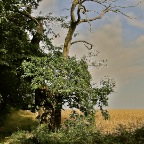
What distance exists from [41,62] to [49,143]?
6722 millimetres

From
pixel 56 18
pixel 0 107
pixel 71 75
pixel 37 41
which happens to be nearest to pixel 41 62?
pixel 71 75

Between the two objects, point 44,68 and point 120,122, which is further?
point 120,122

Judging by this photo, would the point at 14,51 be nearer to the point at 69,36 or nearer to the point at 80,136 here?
the point at 69,36

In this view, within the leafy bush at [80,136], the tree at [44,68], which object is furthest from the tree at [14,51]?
the leafy bush at [80,136]

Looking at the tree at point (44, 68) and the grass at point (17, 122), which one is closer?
the tree at point (44, 68)

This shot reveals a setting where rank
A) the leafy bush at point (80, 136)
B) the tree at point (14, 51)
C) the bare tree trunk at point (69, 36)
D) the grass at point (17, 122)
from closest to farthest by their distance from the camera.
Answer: the leafy bush at point (80, 136)
the tree at point (14, 51)
the bare tree trunk at point (69, 36)
the grass at point (17, 122)

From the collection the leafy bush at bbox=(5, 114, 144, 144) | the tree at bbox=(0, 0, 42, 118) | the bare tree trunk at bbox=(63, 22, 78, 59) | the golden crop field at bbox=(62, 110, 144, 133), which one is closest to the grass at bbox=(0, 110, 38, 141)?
the tree at bbox=(0, 0, 42, 118)

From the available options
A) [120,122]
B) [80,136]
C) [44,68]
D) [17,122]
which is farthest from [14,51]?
[120,122]

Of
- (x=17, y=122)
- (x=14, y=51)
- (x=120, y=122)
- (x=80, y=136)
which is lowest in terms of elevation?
(x=80, y=136)

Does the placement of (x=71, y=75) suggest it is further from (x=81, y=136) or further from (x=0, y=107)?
(x=0, y=107)

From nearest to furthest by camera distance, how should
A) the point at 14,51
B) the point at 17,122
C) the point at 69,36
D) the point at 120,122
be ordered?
1. the point at 14,51
2. the point at 69,36
3. the point at 120,122
4. the point at 17,122

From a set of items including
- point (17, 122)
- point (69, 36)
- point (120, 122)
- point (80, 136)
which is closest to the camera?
point (80, 136)

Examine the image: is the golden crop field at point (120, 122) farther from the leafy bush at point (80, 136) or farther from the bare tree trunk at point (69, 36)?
the bare tree trunk at point (69, 36)

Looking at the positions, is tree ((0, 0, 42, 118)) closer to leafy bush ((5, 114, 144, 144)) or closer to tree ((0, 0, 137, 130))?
tree ((0, 0, 137, 130))
